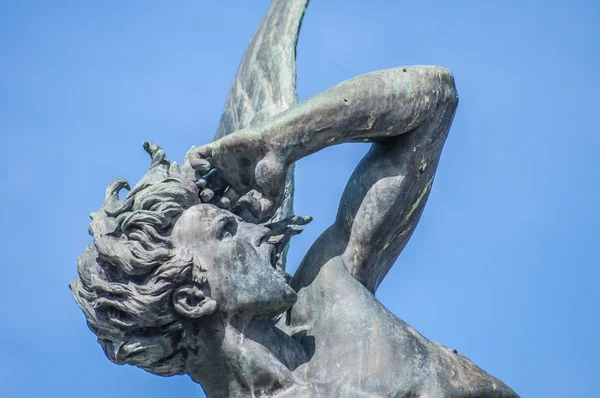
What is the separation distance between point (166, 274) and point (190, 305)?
20cm

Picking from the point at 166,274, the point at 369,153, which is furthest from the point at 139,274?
the point at 369,153

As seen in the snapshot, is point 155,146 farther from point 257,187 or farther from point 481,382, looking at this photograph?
point 481,382

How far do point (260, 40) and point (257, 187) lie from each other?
2.13 m

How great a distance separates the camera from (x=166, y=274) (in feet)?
26.8

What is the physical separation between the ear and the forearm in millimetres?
803

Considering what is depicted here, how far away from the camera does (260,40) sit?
10.3 metres

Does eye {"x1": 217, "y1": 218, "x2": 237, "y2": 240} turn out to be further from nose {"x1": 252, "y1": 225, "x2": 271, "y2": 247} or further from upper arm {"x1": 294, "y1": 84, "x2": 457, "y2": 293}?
upper arm {"x1": 294, "y1": 84, "x2": 457, "y2": 293}

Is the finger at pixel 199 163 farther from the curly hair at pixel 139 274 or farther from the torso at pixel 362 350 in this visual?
the torso at pixel 362 350

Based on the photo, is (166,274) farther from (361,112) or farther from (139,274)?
(361,112)

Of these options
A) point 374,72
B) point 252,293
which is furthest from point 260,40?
point 252,293

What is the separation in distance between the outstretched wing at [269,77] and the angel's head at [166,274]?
1.33m

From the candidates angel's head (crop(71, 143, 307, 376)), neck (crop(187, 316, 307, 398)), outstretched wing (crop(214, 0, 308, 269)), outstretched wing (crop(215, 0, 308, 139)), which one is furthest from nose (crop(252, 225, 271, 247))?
outstretched wing (crop(215, 0, 308, 139))

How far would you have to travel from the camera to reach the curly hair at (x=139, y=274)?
8.16 meters

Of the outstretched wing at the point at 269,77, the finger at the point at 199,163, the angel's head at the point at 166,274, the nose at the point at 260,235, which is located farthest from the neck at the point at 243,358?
the outstretched wing at the point at 269,77
